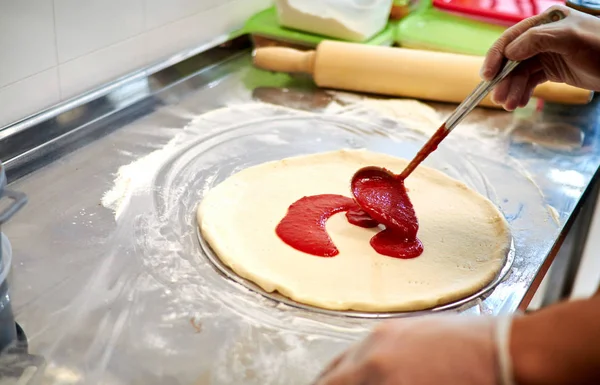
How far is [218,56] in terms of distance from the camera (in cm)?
187

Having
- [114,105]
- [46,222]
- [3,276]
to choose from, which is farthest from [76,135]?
[3,276]

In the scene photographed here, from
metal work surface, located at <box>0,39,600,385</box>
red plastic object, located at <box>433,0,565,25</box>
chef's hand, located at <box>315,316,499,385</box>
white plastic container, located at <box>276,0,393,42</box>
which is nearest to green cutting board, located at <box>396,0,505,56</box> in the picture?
red plastic object, located at <box>433,0,565,25</box>

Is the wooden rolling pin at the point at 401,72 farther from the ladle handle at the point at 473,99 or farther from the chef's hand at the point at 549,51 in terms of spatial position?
the ladle handle at the point at 473,99

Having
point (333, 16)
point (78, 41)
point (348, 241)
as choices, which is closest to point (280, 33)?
point (333, 16)

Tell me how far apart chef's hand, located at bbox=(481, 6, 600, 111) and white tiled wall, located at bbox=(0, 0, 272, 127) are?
2.61ft

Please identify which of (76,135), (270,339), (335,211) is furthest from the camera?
(76,135)

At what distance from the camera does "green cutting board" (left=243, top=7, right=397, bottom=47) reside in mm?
1890

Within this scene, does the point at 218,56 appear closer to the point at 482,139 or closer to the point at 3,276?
the point at 482,139

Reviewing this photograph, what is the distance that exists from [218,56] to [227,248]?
2.91 feet

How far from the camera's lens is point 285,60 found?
5.74 feet

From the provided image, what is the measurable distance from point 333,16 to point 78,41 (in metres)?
0.72

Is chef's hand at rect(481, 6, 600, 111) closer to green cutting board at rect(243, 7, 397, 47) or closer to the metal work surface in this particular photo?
the metal work surface

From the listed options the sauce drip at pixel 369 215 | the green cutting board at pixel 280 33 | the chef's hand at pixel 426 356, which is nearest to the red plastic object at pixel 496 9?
the green cutting board at pixel 280 33

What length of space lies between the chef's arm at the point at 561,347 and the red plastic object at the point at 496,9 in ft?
5.59
